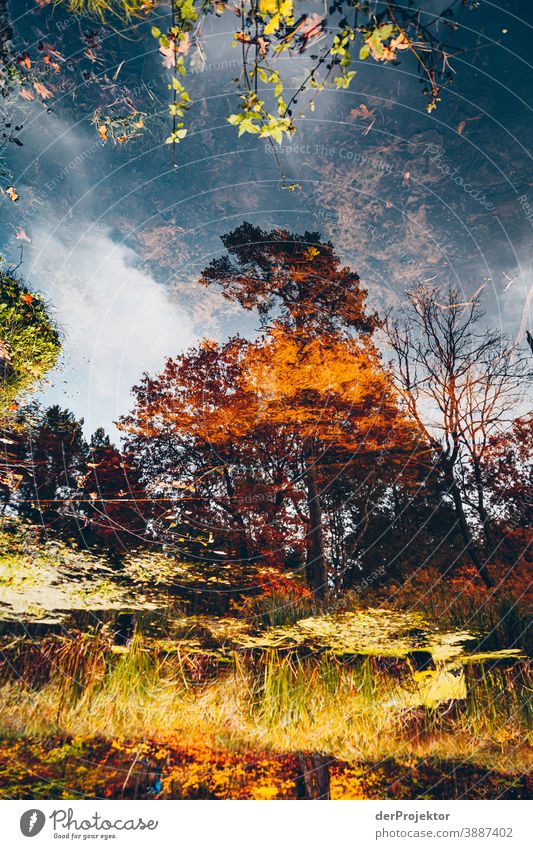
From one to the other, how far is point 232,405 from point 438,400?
17.1 feet

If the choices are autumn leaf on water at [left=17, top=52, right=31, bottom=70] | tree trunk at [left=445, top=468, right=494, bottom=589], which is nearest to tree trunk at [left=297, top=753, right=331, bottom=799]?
tree trunk at [left=445, top=468, right=494, bottom=589]

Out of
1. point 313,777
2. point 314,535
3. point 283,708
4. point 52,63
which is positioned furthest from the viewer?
point 314,535

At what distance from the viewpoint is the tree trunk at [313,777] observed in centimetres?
427

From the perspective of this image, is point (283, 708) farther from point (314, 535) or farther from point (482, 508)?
point (482, 508)

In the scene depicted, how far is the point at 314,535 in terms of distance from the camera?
860cm

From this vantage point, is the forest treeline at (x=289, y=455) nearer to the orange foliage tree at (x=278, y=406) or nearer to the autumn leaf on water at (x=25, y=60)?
the orange foliage tree at (x=278, y=406)

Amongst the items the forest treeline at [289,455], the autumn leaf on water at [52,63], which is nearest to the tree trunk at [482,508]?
the forest treeline at [289,455]

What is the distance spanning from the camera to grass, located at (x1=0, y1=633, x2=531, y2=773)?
15.1 feet

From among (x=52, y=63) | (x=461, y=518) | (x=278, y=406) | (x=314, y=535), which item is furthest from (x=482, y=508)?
(x=52, y=63)

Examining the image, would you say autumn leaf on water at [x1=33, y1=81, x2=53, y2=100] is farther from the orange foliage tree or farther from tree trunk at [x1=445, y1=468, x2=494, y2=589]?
tree trunk at [x1=445, y1=468, x2=494, y2=589]
